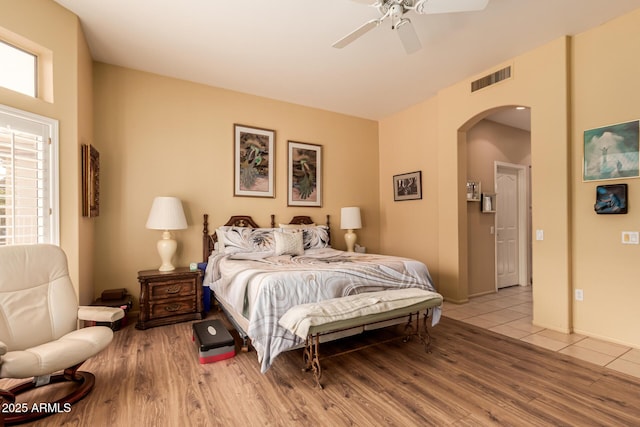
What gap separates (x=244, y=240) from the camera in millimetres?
4004

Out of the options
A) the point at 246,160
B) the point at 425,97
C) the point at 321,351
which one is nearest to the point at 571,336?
the point at 321,351

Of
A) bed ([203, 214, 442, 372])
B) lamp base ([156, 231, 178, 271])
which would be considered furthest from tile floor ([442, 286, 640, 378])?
lamp base ([156, 231, 178, 271])

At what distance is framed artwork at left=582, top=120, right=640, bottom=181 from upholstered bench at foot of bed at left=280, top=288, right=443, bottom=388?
2103 mm

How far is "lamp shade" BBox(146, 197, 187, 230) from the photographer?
140 inches

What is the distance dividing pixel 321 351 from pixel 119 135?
353cm

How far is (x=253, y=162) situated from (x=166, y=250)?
1.77 m

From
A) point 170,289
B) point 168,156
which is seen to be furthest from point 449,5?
point 170,289

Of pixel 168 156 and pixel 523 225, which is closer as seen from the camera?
pixel 168 156

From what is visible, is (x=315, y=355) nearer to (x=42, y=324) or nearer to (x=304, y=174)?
(x=42, y=324)

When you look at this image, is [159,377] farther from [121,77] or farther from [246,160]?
[121,77]

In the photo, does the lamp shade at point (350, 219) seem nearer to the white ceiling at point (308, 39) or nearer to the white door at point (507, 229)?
the white ceiling at point (308, 39)

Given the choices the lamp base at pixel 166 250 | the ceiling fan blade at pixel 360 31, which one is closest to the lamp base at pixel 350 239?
the lamp base at pixel 166 250

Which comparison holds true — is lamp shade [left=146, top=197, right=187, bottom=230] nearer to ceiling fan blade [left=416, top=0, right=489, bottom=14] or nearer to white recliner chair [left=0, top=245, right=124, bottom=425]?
white recliner chair [left=0, top=245, right=124, bottom=425]

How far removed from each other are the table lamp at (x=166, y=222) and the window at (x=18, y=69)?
1.50 metres
